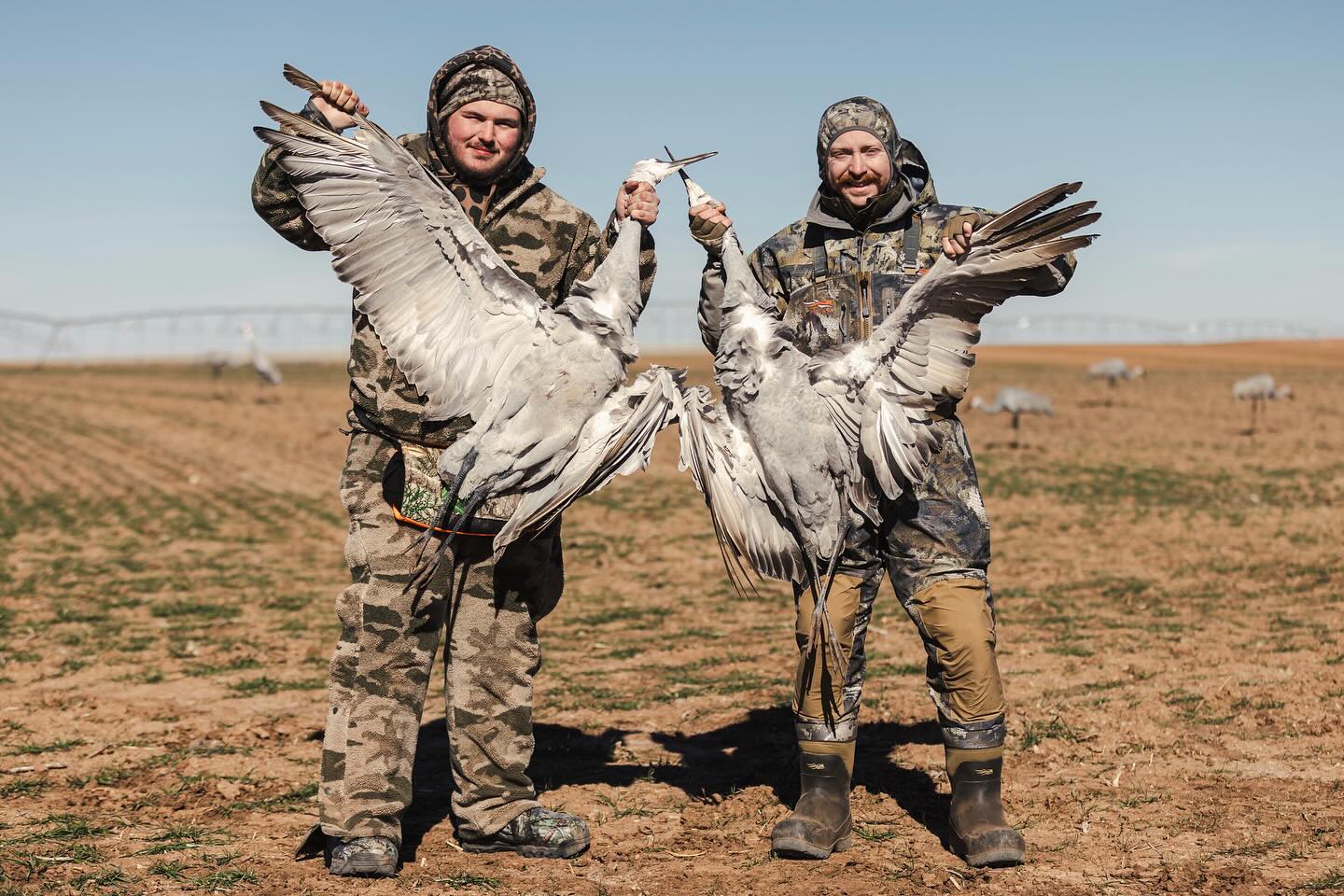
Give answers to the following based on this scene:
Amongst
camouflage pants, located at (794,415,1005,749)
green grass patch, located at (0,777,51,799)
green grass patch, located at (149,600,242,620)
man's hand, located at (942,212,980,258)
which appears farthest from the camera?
green grass patch, located at (149,600,242,620)

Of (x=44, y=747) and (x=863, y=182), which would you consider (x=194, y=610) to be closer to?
(x=44, y=747)

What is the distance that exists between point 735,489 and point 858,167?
135 cm

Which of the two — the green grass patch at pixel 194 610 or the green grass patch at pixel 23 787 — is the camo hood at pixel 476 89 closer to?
the green grass patch at pixel 23 787

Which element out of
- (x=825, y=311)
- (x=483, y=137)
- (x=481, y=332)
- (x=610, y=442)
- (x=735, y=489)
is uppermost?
(x=483, y=137)

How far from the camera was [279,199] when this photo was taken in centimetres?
469

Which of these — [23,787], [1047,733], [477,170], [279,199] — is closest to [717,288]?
[477,170]

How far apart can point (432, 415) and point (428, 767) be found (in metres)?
2.31

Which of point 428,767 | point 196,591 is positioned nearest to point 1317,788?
point 428,767

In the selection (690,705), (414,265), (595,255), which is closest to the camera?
(414,265)

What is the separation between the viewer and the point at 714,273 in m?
4.76

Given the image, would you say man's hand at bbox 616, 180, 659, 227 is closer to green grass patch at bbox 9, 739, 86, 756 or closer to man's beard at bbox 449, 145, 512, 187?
man's beard at bbox 449, 145, 512, 187

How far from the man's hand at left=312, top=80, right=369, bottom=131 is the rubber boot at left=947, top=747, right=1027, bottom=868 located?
343 centimetres

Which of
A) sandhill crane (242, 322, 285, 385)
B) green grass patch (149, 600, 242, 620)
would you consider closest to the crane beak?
green grass patch (149, 600, 242, 620)

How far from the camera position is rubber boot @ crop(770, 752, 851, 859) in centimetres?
470
